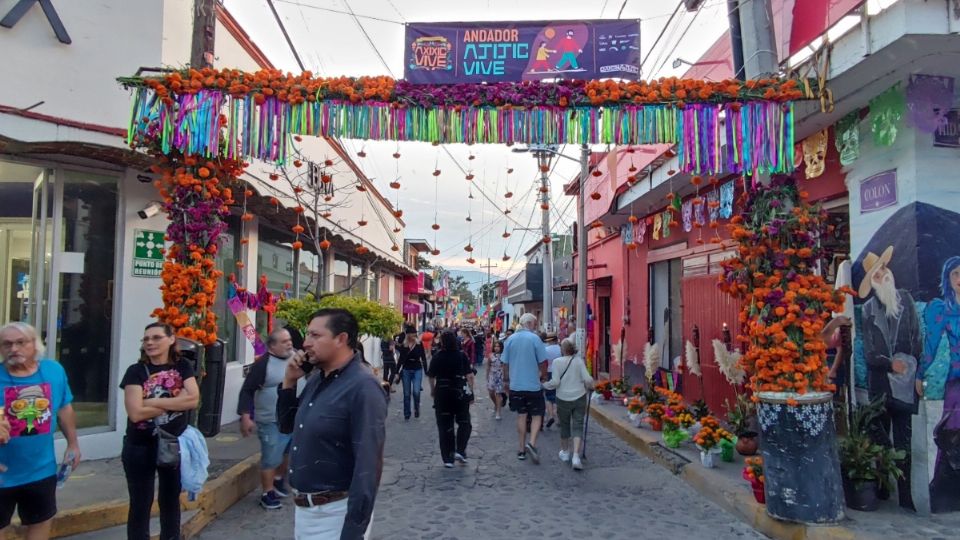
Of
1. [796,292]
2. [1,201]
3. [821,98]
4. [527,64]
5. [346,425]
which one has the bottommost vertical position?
[346,425]

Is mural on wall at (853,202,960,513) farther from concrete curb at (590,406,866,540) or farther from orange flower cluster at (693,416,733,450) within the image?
orange flower cluster at (693,416,733,450)

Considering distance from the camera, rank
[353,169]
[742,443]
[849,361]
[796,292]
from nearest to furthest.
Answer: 1. [796,292]
2. [849,361]
3. [742,443]
4. [353,169]

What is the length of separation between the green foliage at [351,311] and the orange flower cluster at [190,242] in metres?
2.63

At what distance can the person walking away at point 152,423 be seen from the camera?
14.1ft

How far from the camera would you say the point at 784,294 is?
18.4 feet

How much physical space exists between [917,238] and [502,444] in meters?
6.03

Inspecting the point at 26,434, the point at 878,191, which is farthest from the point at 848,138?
the point at 26,434

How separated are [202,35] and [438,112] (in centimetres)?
283

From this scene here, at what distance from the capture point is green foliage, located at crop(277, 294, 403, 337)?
9.09 m

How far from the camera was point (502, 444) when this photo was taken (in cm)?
967

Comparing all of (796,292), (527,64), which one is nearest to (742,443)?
(796,292)

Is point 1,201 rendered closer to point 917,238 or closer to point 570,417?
point 570,417

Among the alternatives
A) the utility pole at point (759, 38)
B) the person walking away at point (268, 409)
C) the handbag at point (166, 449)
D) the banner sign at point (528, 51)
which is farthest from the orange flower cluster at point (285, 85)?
the utility pole at point (759, 38)

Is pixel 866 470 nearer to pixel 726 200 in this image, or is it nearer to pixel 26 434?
pixel 726 200
